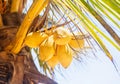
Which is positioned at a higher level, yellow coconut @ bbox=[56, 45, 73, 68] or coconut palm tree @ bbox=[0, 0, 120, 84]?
coconut palm tree @ bbox=[0, 0, 120, 84]

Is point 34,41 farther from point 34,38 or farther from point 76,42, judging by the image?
point 76,42

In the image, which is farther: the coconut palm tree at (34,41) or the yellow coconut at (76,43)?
the yellow coconut at (76,43)

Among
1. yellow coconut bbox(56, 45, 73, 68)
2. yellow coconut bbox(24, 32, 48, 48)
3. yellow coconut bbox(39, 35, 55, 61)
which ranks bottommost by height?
yellow coconut bbox(56, 45, 73, 68)

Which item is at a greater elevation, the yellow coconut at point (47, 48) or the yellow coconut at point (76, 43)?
the yellow coconut at point (47, 48)

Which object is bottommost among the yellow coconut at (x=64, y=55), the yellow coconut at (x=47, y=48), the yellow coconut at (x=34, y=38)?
the yellow coconut at (x=64, y=55)

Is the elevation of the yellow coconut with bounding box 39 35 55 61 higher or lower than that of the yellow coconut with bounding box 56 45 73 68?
higher

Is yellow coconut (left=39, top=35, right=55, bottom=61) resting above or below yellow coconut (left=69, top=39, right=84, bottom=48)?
above

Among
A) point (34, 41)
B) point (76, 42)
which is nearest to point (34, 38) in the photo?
point (34, 41)

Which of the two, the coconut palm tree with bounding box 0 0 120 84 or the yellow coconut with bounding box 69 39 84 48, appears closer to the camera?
the coconut palm tree with bounding box 0 0 120 84
